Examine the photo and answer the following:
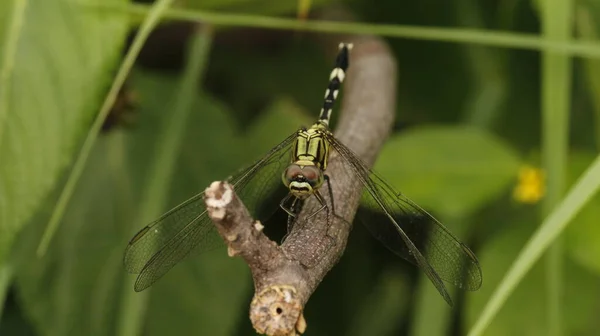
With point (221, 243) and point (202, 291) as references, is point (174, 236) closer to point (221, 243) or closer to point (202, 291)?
point (221, 243)

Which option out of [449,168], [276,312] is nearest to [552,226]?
[449,168]

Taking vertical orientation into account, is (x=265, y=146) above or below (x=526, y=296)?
above

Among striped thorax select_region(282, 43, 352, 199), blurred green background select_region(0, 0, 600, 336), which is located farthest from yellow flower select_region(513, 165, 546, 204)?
striped thorax select_region(282, 43, 352, 199)

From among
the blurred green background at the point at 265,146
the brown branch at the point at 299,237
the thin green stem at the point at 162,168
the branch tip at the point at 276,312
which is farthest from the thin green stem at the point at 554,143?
the branch tip at the point at 276,312

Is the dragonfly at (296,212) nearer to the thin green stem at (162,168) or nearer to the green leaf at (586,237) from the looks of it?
the thin green stem at (162,168)

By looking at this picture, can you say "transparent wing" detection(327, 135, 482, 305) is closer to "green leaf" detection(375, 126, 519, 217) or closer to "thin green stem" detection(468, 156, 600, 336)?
"thin green stem" detection(468, 156, 600, 336)

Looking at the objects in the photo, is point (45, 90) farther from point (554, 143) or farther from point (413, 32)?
point (554, 143)
